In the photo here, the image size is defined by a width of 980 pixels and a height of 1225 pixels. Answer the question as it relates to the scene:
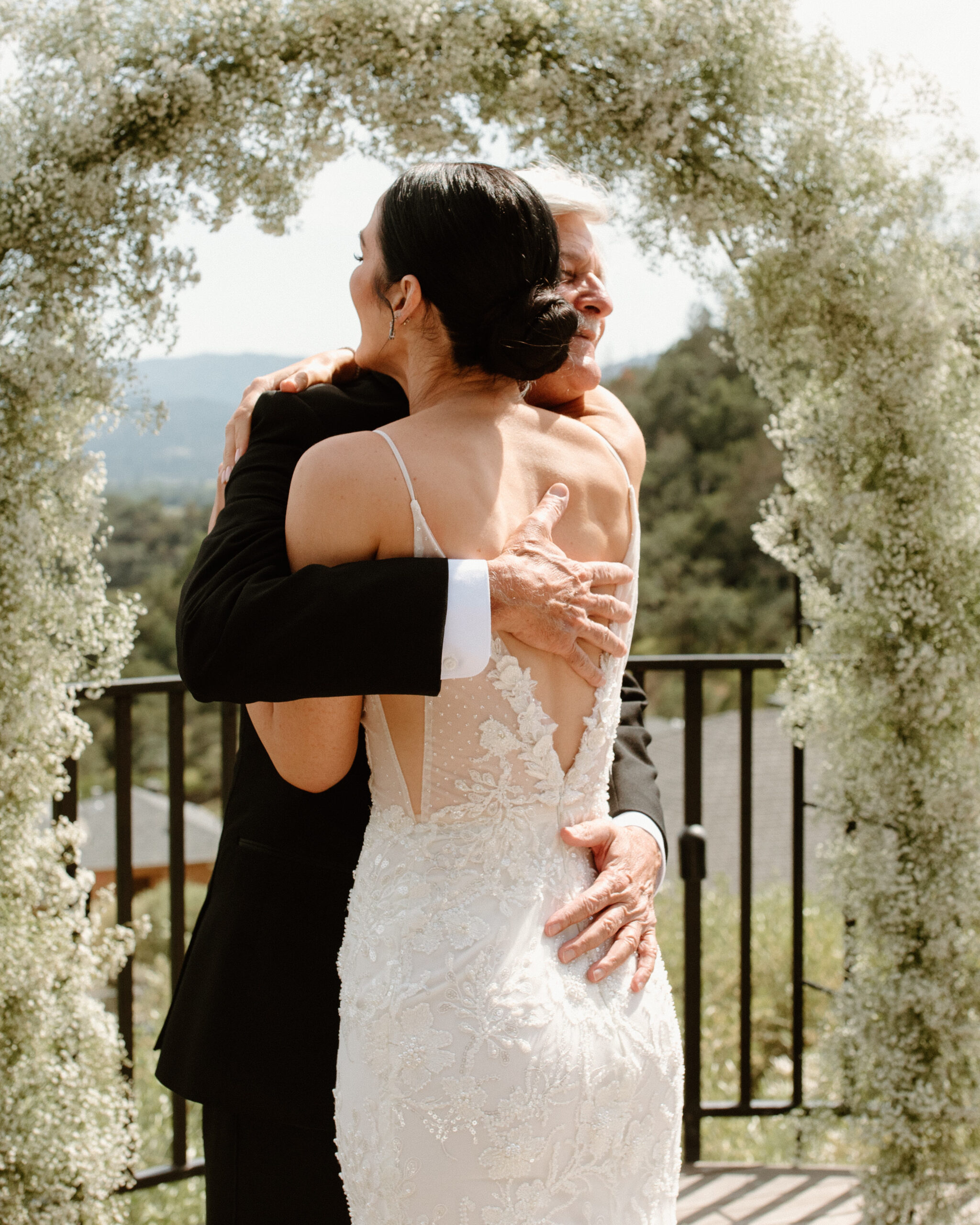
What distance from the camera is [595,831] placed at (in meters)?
1.30

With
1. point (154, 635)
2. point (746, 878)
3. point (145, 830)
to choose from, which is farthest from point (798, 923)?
point (154, 635)

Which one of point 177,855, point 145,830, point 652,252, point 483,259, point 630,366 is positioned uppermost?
point 630,366

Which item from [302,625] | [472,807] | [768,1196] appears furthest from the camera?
[768,1196]

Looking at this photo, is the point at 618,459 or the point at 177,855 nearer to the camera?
the point at 618,459

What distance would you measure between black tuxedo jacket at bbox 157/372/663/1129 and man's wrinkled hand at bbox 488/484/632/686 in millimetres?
79

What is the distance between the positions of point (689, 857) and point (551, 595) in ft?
6.05

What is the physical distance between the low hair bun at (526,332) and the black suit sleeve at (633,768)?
0.57 meters

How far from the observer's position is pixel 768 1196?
275 cm

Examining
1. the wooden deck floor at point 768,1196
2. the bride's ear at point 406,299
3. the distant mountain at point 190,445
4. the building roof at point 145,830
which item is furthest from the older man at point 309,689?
the building roof at point 145,830

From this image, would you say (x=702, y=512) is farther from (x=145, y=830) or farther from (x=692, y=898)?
(x=692, y=898)

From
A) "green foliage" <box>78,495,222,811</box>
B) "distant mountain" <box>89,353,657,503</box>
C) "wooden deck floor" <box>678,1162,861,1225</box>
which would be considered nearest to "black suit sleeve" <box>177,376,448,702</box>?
"wooden deck floor" <box>678,1162,861,1225</box>

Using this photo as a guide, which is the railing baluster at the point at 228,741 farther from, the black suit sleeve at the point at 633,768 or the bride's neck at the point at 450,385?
the bride's neck at the point at 450,385

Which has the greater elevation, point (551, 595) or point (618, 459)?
point (618, 459)

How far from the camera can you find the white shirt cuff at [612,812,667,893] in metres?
1.50
